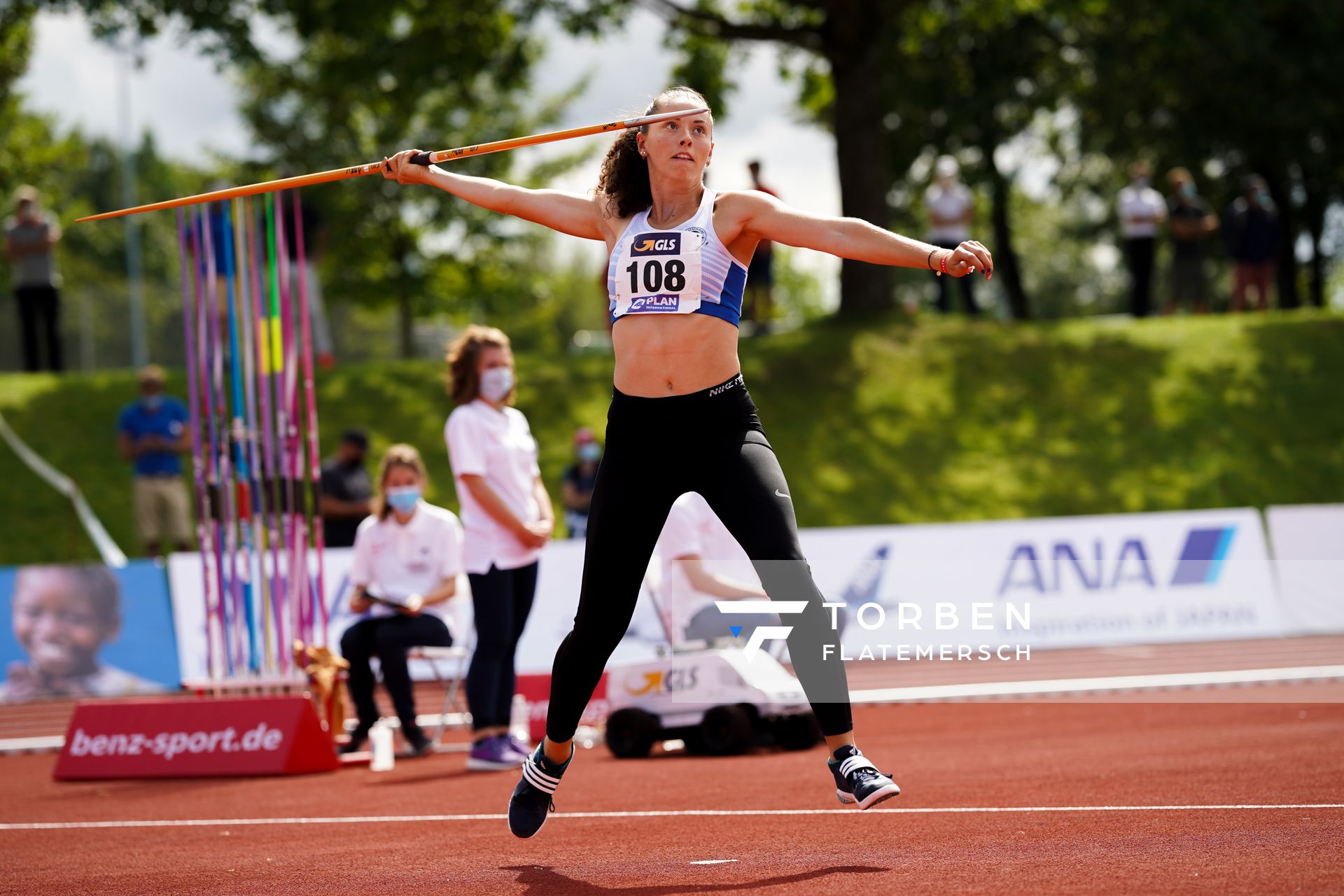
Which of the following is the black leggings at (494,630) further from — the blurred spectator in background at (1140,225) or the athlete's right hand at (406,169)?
the blurred spectator in background at (1140,225)

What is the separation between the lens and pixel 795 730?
8984 mm

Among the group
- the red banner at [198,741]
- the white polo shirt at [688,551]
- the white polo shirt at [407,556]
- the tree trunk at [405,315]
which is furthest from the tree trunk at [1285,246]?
the red banner at [198,741]

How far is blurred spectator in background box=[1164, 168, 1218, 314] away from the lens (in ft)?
73.3

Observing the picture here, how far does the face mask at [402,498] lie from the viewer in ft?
32.0

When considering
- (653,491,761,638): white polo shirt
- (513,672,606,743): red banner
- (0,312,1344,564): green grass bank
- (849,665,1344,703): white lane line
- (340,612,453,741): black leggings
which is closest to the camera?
(653,491,761,638): white polo shirt

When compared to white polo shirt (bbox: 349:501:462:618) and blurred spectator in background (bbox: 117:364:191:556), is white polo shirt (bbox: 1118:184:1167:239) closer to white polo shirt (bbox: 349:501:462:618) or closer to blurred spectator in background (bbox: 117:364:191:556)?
blurred spectator in background (bbox: 117:364:191:556)

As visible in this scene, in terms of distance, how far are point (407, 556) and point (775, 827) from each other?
15.2ft

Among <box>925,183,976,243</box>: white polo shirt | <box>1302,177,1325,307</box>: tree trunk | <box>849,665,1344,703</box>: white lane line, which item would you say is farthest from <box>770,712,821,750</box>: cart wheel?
<box>1302,177,1325,307</box>: tree trunk

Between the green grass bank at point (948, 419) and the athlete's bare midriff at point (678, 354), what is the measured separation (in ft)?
43.3

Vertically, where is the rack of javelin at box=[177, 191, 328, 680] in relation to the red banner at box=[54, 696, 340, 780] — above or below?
above

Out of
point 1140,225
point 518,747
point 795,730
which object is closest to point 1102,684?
point 795,730

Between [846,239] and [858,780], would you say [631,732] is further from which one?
[846,239]

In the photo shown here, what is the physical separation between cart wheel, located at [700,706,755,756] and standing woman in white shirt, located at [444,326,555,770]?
1.06 meters

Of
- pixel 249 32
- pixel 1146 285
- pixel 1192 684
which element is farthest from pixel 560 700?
pixel 1146 285
